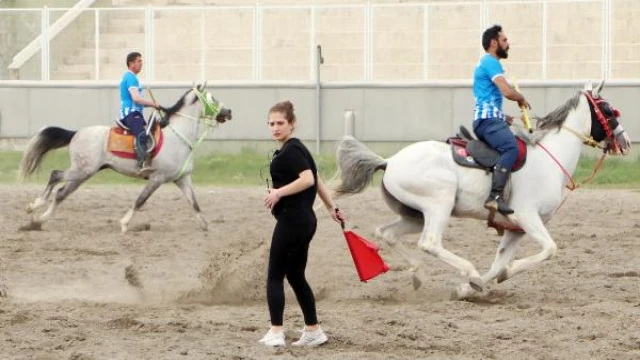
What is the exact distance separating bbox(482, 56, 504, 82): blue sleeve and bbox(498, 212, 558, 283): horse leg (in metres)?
1.22

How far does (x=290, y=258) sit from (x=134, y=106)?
27.7 ft

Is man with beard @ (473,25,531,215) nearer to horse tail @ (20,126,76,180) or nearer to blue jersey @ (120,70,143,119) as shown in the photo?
blue jersey @ (120,70,143,119)

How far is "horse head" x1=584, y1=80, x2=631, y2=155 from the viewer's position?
38.8 ft

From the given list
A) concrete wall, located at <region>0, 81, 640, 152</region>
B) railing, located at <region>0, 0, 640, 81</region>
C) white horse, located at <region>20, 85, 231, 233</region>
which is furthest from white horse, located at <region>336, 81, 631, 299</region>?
railing, located at <region>0, 0, 640, 81</region>

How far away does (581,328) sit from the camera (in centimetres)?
927

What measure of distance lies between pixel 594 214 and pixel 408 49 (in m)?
8.53

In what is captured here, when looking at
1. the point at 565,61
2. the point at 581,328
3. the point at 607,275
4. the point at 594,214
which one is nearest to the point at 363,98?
the point at 565,61

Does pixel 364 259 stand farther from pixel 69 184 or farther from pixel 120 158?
pixel 69 184

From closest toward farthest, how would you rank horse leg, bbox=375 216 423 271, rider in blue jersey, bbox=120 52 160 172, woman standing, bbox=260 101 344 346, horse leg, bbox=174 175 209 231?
woman standing, bbox=260 101 344 346 → horse leg, bbox=375 216 423 271 → horse leg, bbox=174 175 209 231 → rider in blue jersey, bbox=120 52 160 172

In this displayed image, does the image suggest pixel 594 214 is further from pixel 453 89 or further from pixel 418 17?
pixel 418 17

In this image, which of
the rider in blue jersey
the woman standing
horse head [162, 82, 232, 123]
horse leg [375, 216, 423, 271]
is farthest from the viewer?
horse head [162, 82, 232, 123]

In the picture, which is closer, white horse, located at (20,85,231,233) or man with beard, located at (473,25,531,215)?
man with beard, located at (473,25,531,215)

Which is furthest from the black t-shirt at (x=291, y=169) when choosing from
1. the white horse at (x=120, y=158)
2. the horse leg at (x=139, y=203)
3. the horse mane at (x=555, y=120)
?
the white horse at (x=120, y=158)

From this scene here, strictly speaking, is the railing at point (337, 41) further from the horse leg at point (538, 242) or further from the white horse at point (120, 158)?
the horse leg at point (538, 242)
